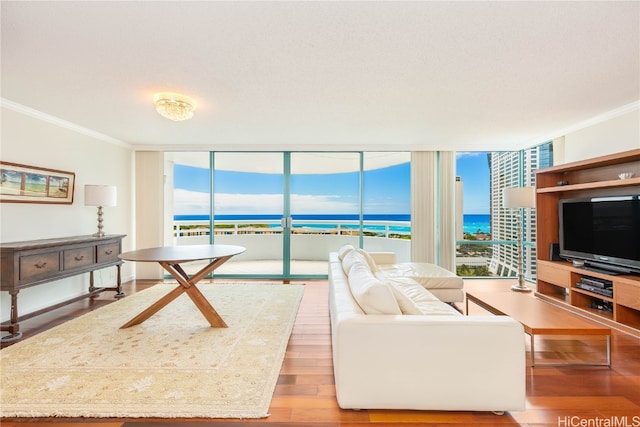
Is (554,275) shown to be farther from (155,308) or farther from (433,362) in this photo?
(155,308)

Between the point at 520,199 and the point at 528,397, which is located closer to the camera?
the point at 528,397

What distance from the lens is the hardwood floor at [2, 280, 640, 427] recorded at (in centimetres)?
161

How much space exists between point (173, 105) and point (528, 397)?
3453 millimetres

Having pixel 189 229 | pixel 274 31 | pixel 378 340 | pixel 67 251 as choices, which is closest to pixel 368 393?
pixel 378 340

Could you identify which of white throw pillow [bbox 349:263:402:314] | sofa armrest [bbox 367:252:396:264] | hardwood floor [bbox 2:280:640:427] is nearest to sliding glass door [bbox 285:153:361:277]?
sofa armrest [bbox 367:252:396:264]

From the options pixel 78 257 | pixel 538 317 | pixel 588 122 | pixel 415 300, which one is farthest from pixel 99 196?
pixel 588 122

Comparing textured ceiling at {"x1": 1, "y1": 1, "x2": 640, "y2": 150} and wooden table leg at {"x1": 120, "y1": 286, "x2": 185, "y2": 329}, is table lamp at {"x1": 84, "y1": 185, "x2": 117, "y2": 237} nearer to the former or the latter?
textured ceiling at {"x1": 1, "y1": 1, "x2": 640, "y2": 150}

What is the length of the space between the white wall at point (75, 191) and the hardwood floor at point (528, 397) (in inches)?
42.2

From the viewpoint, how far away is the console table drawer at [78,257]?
3.17 m

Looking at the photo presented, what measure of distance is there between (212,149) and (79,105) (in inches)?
78.3

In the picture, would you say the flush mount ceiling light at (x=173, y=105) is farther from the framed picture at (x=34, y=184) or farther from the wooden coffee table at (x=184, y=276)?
the framed picture at (x=34, y=184)

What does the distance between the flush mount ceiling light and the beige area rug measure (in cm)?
201

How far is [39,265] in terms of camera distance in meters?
2.87

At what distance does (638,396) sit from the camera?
183 cm
